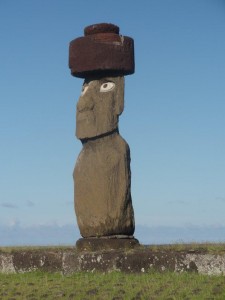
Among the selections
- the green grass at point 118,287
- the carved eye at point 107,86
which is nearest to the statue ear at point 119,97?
the carved eye at point 107,86

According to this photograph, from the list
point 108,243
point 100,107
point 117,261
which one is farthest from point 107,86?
point 117,261

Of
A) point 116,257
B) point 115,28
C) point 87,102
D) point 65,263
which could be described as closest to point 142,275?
point 116,257

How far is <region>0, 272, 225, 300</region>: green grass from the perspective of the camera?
12.1m

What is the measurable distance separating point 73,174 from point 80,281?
348cm

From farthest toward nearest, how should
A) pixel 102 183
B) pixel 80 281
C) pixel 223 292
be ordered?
1. pixel 102 183
2. pixel 80 281
3. pixel 223 292

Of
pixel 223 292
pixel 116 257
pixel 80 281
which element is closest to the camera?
pixel 223 292

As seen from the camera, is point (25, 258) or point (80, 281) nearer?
point (80, 281)

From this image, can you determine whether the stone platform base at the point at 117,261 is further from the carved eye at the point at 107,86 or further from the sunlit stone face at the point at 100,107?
the carved eye at the point at 107,86

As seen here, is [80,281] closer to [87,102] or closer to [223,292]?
[223,292]

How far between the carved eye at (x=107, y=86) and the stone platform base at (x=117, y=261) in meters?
3.90

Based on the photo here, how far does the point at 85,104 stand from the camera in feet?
54.2

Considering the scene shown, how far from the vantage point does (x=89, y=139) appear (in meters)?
16.4

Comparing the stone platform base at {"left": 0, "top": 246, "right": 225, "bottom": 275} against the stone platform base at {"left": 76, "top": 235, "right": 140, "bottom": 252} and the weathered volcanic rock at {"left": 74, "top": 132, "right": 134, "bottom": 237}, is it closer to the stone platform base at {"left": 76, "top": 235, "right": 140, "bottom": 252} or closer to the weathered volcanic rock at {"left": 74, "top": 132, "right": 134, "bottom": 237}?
the stone platform base at {"left": 76, "top": 235, "right": 140, "bottom": 252}

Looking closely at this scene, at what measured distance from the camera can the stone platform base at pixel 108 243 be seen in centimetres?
1574
